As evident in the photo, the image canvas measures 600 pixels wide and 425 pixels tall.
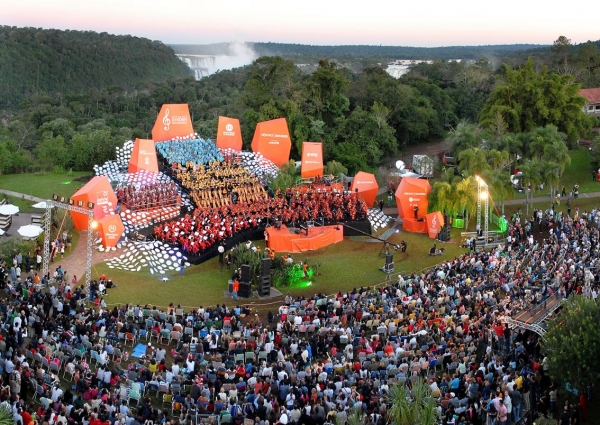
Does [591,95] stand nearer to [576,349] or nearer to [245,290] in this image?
[245,290]

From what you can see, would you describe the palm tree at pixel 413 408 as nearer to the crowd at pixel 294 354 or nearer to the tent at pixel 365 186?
the crowd at pixel 294 354

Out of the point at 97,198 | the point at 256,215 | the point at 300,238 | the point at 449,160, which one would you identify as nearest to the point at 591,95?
the point at 449,160

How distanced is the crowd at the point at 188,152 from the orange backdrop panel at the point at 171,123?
1211mm

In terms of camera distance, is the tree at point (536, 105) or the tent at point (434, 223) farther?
the tree at point (536, 105)

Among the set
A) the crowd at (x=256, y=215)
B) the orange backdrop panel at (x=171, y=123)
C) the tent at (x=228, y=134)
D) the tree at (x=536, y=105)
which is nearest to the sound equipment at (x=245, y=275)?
the crowd at (x=256, y=215)

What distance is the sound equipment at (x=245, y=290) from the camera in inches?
1179

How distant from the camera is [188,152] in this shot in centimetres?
4338

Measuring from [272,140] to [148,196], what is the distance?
11617 mm

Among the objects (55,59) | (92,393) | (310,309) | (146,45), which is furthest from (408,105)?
(146,45)

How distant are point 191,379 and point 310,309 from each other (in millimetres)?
6275

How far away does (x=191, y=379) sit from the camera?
832 inches

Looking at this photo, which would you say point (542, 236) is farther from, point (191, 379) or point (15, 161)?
point (15, 161)

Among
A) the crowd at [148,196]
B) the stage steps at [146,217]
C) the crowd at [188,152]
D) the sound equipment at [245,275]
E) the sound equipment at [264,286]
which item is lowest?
the sound equipment at [264,286]

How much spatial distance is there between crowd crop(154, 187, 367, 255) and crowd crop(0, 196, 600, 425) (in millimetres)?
6383
